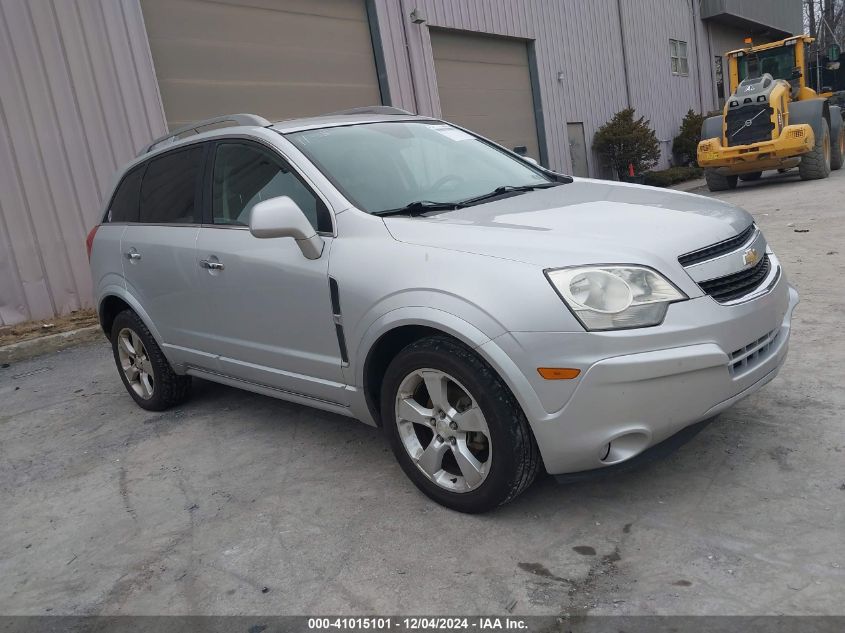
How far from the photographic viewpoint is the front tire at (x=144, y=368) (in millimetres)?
4691

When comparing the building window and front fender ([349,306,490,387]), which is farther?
the building window

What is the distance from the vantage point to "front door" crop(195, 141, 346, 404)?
336 centimetres

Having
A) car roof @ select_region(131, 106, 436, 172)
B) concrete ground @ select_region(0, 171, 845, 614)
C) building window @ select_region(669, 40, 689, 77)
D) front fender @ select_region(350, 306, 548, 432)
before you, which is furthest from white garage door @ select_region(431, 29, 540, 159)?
front fender @ select_region(350, 306, 548, 432)

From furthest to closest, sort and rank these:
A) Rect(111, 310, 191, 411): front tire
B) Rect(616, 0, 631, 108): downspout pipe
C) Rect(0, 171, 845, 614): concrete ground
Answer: Rect(616, 0, 631, 108): downspout pipe, Rect(111, 310, 191, 411): front tire, Rect(0, 171, 845, 614): concrete ground

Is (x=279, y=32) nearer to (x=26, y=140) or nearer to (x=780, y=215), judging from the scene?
(x=26, y=140)

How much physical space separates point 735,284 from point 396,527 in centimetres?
167

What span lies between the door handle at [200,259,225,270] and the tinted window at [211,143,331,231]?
234mm

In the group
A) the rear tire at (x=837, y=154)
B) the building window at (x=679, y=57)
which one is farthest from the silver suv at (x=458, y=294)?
the building window at (x=679, y=57)

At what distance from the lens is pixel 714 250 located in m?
2.88

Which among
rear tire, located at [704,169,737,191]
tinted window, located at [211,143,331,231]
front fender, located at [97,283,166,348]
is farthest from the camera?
rear tire, located at [704,169,737,191]

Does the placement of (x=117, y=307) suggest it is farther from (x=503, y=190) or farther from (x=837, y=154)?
(x=837, y=154)

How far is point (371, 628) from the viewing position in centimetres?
237

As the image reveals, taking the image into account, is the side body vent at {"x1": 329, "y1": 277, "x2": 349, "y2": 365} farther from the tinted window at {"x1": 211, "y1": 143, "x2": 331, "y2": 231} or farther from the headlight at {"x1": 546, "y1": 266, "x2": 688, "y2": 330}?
Answer: the headlight at {"x1": 546, "y1": 266, "x2": 688, "y2": 330}

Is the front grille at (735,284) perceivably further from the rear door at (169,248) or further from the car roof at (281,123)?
the rear door at (169,248)
